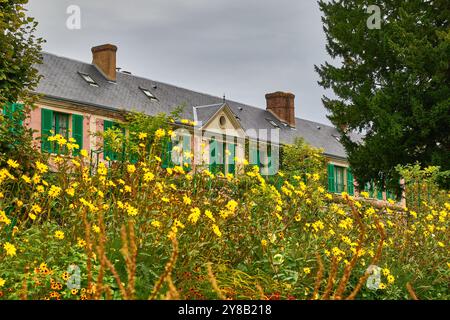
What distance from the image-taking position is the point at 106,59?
94.6 feet

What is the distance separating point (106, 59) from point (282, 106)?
12.8m

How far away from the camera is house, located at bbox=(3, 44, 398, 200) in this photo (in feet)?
78.8

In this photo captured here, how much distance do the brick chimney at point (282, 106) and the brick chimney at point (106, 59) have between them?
39.2 ft

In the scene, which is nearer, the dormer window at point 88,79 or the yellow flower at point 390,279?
the yellow flower at point 390,279

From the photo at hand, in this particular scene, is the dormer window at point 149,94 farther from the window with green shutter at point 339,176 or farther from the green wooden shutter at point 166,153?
the green wooden shutter at point 166,153

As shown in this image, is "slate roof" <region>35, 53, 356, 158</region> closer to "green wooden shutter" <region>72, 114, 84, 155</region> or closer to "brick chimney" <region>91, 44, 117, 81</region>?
"brick chimney" <region>91, 44, 117, 81</region>

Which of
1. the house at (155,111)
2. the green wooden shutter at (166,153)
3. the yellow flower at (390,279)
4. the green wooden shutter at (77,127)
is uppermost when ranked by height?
the house at (155,111)

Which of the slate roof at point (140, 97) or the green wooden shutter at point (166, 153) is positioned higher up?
the slate roof at point (140, 97)

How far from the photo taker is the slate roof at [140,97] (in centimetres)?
2500

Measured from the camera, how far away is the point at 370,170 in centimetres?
1828

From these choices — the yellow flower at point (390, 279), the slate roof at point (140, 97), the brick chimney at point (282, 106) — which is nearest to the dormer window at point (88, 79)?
the slate roof at point (140, 97)
